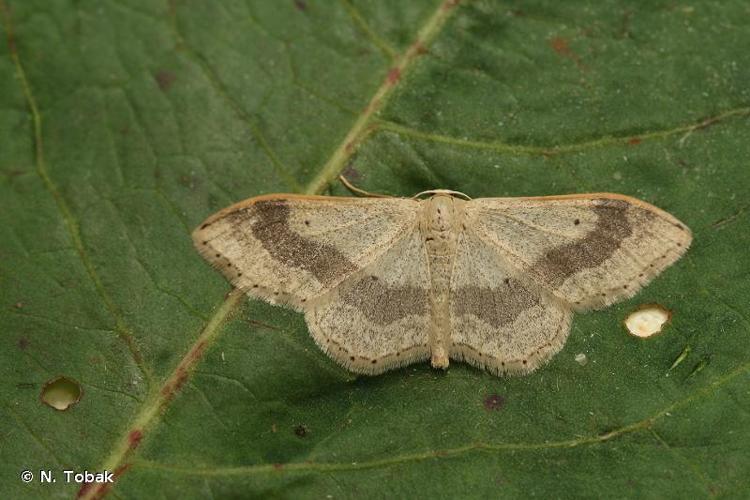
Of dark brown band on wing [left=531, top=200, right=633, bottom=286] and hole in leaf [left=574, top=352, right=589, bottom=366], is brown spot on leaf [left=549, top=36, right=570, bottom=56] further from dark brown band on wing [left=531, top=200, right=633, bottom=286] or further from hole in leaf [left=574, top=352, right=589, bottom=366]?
hole in leaf [left=574, top=352, right=589, bottom=366]

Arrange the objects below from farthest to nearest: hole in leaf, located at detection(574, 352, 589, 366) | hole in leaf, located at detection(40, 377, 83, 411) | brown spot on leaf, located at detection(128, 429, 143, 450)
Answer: hole in leaf, located at detection(574, 352, 589, 366) < hole in leaf, located at detection(40, 377, 83, 411) < brown spot on leaf, located at detection(128, 429, 143, 450)

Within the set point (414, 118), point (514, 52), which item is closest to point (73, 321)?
point (414, 118)

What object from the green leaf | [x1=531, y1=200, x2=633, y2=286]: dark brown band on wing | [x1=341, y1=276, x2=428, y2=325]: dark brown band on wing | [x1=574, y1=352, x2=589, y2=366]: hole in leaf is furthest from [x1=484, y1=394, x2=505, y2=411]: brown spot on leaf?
[x1=531, y1=200, x2=633, y2=286]: dark brown band on wing

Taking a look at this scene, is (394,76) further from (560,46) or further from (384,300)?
(384,300)

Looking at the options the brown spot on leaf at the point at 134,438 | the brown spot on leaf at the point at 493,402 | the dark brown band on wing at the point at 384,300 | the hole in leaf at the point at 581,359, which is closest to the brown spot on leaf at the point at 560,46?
the dark brown band on wing at the point at 384,300

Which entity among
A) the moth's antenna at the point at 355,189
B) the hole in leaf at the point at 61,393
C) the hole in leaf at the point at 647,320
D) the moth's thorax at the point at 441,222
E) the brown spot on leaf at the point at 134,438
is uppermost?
the hole in leaf at the point at 647,320

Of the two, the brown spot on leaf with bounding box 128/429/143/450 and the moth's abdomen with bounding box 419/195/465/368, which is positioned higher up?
the moth's abdomen with bounding box 419/195/465/368

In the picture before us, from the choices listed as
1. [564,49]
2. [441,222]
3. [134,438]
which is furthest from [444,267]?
[134,438]

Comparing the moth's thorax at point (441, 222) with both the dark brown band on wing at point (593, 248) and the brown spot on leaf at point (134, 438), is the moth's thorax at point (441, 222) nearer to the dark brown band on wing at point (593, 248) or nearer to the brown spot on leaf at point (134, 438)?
the dark brown band on wing at point (593, 248)
